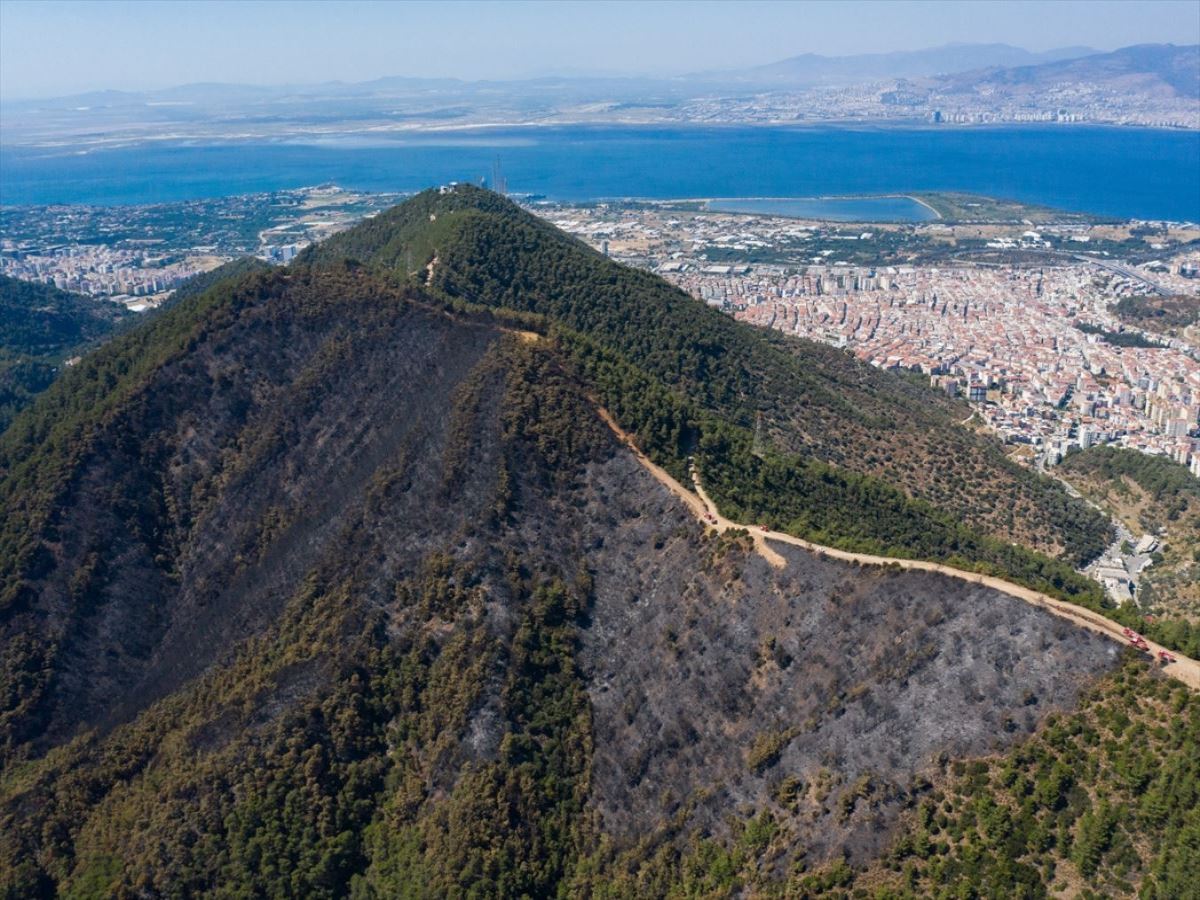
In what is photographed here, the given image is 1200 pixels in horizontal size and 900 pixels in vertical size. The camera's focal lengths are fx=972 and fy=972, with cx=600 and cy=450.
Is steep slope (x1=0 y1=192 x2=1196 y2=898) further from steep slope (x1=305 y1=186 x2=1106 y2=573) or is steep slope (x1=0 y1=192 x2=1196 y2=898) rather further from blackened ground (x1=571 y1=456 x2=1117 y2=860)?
steep slope (x1=305 y1=186 x2=1106 y2=573)

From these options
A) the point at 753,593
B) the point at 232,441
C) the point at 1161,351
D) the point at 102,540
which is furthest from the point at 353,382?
the point at 1161,351

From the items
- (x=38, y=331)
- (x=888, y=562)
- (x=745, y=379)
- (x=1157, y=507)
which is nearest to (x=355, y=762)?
(x=888, y=562)

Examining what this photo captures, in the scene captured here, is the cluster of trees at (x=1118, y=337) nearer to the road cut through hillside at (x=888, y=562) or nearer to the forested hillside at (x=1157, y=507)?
the forested hillside at (x=1157, y=507)

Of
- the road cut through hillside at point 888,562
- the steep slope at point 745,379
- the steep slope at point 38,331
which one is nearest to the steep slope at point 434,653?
the road cut through hillside at point 888,562

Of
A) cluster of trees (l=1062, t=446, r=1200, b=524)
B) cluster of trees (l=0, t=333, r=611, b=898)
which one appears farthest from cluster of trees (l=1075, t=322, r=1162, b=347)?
cluster of trees (l=0, t=333, r=611, b=898)

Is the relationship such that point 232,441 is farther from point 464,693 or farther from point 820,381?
point 820,381

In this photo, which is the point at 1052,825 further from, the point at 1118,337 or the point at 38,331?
the point at 38,331

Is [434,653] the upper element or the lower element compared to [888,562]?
lower
